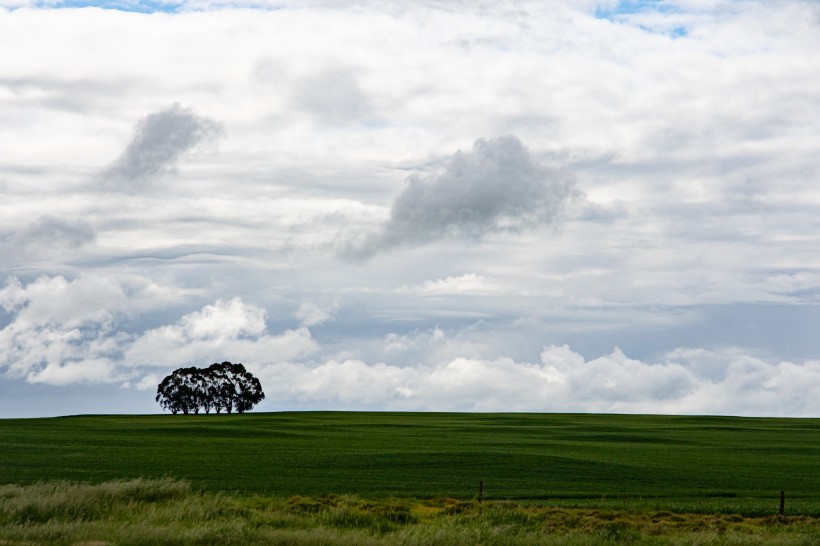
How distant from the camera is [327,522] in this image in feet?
93.5

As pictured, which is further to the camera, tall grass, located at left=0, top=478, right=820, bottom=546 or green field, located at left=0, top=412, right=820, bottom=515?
green field, located at left=0, top=412, right=820, bottom=515

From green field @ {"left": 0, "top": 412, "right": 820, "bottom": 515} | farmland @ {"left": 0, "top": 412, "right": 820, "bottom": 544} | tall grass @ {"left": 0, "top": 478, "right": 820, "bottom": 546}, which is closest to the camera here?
tall grass @ {"left": 0, "top": 478, "right": 820, "bottom": 546}

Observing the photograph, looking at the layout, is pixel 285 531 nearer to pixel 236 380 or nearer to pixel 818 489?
pixel 818 489

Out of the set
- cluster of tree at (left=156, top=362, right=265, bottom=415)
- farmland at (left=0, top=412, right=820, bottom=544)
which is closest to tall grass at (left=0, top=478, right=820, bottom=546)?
farmland at (left=0, top=412, right=820, bottom=544)

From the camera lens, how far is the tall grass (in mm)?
23875

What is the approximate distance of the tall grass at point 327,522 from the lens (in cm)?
2388

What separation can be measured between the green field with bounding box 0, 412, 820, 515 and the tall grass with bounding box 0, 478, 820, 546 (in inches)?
176

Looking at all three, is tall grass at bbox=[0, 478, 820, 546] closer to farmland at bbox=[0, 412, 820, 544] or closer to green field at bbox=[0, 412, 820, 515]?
farmland at bbox=[0, 412, 820, 544]

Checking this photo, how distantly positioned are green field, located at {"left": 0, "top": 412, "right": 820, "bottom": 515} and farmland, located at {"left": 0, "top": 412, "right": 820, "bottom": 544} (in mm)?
112

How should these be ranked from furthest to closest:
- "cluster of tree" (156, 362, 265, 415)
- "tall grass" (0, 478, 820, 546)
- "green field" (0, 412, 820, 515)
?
"cluster of tree" (156, 362, 265, 415) → "green field" (0, 412, 820, 515) → "tall grass" (0, 478, 820, 546)

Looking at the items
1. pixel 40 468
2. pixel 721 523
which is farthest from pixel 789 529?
pixel 40 468

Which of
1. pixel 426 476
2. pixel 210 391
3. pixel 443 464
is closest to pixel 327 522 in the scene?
pixel 426 476

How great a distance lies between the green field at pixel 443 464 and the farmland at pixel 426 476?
112mm

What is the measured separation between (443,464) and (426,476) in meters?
6.40
